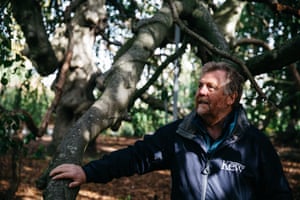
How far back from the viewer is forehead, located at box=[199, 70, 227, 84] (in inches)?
92.7

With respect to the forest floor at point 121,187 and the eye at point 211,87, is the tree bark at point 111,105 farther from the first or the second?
the forest floor at point 121,187

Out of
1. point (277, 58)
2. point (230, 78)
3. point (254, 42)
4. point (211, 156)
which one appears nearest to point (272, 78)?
point (254, 42)

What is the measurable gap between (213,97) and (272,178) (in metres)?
0.57

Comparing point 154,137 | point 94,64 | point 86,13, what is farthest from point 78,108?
point 154,137

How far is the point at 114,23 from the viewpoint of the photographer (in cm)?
726

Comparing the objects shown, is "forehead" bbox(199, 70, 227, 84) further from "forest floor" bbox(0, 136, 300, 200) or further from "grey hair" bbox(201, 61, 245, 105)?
"forest floor" bbox(0, 136, 300, 200)

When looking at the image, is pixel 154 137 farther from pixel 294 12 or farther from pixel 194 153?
pixel 294 12

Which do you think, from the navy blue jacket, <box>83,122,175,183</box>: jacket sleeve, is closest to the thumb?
the navy blue jacket

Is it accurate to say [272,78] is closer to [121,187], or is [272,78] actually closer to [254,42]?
[254,42]

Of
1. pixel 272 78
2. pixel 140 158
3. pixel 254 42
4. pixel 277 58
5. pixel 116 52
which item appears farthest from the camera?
pixel 272 78

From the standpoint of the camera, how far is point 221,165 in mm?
2135

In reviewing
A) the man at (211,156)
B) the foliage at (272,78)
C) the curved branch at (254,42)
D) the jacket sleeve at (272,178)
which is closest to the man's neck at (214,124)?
the man at (211,156)

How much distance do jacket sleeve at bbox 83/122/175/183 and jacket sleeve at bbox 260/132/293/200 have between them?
22.6 inches

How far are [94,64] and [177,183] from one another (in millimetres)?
3503
